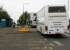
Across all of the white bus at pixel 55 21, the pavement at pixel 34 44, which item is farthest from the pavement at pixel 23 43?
the white bus at pixel 55 21

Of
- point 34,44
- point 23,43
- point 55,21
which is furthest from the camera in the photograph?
point 55,21

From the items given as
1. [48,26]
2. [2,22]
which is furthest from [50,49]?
[2,22]

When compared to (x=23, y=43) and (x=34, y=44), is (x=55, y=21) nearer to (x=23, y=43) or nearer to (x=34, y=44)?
(x=23, y=43)

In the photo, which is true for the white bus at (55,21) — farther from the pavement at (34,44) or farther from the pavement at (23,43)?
the pavement at (34,44)

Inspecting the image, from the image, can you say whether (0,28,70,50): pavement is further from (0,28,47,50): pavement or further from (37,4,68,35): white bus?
(37,4,68,35): white bus

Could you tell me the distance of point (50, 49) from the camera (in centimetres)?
1781

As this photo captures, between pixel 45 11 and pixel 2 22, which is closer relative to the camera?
pixel 45 11

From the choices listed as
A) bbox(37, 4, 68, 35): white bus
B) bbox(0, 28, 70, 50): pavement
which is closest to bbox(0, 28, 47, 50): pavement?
bbox(0, 28, 70, 50): pavement

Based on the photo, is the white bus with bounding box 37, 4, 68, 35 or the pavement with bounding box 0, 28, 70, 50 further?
the white bus with bounding box 37, 4, 68, 35

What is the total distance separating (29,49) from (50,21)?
12073 millimetres

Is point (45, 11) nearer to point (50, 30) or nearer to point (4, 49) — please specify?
point (50, 30)

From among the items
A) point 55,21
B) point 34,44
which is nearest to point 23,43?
point 34,44

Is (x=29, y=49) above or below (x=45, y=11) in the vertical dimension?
below

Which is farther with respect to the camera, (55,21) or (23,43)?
(55,21)
